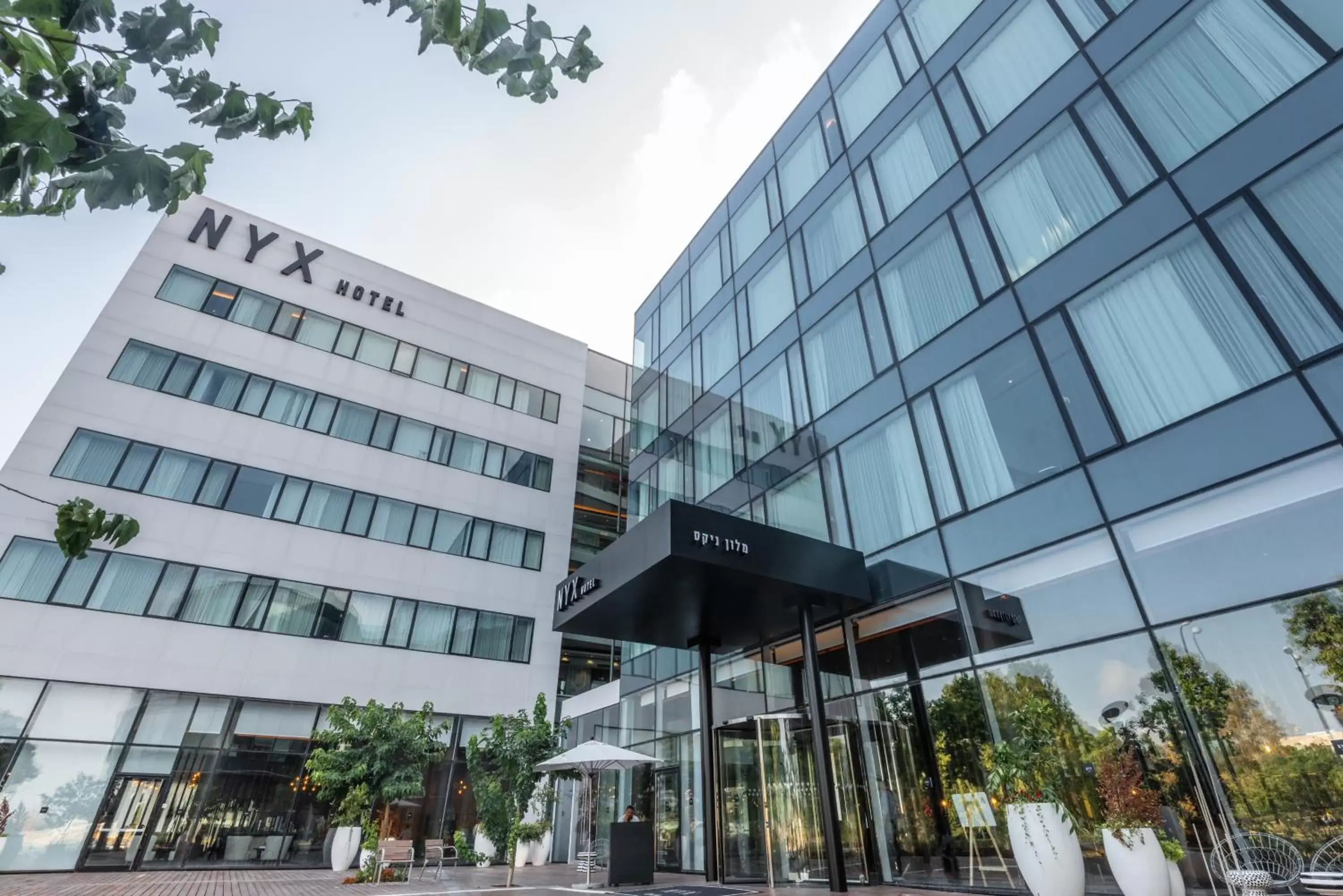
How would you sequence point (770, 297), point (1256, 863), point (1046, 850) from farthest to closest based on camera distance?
1. point (770, 297)
2. point (1046, 850)
3. point (1256, 863)

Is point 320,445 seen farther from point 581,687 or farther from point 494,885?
point 494,885

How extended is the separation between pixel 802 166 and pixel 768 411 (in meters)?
7.17

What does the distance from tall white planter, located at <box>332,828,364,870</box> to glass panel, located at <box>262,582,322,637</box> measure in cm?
615

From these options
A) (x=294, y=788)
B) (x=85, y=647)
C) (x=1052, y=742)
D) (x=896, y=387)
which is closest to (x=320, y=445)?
(x=85, y=647)

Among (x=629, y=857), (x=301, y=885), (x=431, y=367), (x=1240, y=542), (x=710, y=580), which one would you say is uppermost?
(x=431, y=367)

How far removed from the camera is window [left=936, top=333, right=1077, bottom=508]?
9875 millimetres

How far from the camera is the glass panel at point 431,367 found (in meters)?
27.6

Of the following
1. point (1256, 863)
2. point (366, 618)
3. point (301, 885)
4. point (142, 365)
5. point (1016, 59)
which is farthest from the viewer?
point (366, 618)

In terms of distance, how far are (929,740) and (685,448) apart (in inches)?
447

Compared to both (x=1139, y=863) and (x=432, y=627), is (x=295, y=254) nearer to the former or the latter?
(x=432, y=627)

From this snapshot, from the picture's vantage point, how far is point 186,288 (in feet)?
77.7

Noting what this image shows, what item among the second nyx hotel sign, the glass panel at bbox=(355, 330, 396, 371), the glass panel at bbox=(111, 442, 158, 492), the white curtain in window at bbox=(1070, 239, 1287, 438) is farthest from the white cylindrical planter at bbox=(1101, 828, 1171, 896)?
the second nyx hotel sign

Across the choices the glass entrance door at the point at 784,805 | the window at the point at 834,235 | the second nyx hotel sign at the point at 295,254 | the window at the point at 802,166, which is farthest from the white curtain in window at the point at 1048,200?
the second nyx hotel sign at the point at 295,254

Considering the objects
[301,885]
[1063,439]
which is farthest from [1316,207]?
[301,885]
